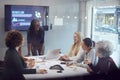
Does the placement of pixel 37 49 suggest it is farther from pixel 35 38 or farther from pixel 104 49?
pixel 104 49

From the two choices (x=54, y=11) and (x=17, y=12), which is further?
(x=54, y=11)

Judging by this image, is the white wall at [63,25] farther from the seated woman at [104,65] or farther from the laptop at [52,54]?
the seated woman at [104,65]

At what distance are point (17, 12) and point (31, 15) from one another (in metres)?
0.40

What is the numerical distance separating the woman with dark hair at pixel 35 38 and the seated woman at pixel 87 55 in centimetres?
207

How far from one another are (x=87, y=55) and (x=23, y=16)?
282 cm

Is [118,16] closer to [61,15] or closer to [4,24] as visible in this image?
Answer: [61,15]

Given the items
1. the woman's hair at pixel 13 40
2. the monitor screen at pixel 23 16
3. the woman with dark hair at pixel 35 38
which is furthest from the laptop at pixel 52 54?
the monitor screen at pixel 23 16

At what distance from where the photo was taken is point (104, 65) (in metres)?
3.56

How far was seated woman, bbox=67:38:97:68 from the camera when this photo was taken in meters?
4.08

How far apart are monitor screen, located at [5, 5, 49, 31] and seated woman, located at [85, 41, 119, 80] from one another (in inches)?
125

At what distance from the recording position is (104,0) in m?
6.33

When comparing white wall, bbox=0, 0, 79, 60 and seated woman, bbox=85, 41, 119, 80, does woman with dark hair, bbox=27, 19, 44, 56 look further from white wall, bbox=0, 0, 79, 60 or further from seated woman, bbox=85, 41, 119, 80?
seated woman, bbox=85, 41, 119, 80

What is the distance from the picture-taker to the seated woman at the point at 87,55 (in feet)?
13.4

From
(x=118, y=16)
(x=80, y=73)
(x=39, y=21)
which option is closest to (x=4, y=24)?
(x=39, y=21)
